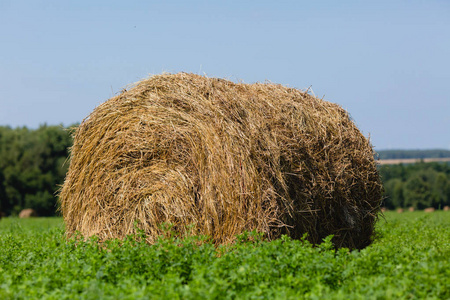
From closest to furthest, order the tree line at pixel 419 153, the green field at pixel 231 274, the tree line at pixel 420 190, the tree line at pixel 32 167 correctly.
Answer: the green field at pixel 231 274 < the tree line at pixel 32 167 < the tree line at pixel 420 190 < the tree line at pixel 419 153

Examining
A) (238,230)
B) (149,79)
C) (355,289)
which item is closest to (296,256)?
(355,289)

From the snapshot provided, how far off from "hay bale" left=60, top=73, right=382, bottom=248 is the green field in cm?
74

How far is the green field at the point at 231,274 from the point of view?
4.88m

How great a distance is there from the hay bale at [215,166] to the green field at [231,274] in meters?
0.74

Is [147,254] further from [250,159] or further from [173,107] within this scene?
[173,107]

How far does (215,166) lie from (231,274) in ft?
8.06

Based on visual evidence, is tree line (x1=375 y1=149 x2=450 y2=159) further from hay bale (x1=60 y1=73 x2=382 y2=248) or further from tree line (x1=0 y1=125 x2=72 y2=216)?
hay bale (x1=60 y1=73 x2=382 y2=248)

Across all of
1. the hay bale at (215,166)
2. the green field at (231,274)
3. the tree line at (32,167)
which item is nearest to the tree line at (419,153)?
the tree line at (32,167)

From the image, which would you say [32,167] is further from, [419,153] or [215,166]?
[419,153]

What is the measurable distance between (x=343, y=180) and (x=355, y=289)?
3649 mm

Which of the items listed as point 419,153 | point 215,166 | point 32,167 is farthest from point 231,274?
point 419,153

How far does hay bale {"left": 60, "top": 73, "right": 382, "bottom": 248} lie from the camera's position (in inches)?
293

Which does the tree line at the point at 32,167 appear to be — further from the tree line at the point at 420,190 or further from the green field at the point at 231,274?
the green field at the point at 231,274

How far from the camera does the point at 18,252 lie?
8141mm
